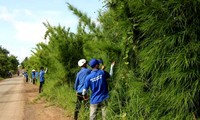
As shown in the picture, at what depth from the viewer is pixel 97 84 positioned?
28.0 ft

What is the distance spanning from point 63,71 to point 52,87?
11.9 ft

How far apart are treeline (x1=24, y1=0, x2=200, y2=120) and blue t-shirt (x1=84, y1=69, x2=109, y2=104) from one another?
22.2 inches

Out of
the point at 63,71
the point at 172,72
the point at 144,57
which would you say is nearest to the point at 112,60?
the point at 144,57

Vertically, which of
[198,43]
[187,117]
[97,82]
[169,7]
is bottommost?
[187,117]

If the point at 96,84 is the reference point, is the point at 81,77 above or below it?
above

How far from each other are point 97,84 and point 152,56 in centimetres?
195

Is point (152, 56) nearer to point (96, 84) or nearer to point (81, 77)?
point (96, 84)

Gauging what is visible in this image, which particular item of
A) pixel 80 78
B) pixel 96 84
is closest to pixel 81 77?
pixel 80 78

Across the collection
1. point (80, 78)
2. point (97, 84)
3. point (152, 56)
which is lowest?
point (97, 84)

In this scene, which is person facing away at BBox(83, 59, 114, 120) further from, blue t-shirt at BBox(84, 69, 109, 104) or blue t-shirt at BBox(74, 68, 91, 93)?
blue t-shirt at BBox(74, 68, 91, 93)

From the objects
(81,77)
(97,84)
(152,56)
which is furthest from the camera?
(81,77)

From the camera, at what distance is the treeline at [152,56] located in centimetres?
643

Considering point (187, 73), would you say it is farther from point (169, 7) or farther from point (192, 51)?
point (169, 7)

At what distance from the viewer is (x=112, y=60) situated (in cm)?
977
